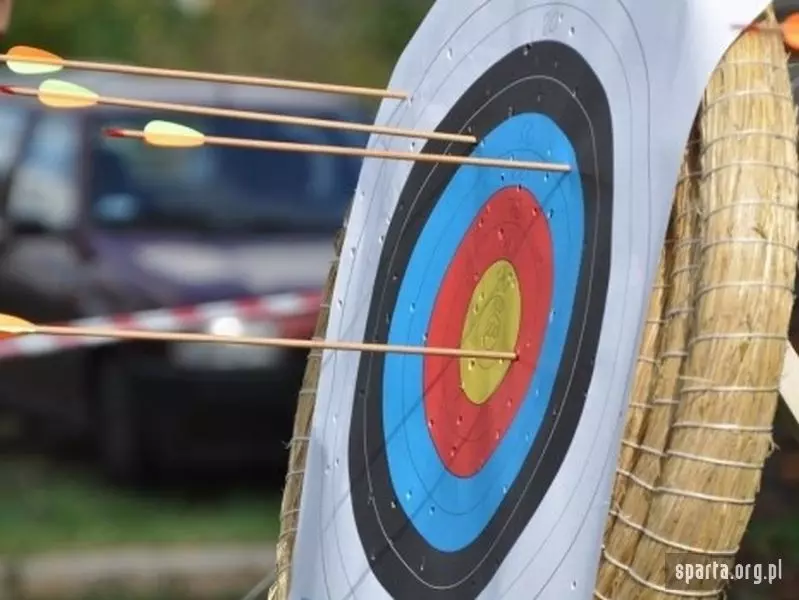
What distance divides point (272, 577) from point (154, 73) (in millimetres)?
833

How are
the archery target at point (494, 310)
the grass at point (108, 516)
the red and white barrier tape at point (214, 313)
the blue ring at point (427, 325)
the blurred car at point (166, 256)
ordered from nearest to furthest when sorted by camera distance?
the archery target at point (494, 310), the blue ring at point (427, 325), the grass at point (108, 516), the red and white barrier tape at point (214, 313), the blurred car at point (166, 256)

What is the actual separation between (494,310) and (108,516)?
3.96m

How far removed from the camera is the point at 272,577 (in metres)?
2.21

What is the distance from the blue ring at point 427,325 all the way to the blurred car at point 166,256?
11.2ft

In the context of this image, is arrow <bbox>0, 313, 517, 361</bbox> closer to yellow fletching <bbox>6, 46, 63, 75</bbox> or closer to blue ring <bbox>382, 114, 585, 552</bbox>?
blue ring <bbox>382, 114, 585, 552</bbox>

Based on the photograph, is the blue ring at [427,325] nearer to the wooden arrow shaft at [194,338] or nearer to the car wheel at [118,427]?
the wooden arrow shaft at [194,338]

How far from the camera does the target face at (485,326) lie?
4.92 ft

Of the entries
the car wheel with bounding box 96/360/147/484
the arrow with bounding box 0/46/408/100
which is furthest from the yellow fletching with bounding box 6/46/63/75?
the car wheel with bounding box 96/360/147/484

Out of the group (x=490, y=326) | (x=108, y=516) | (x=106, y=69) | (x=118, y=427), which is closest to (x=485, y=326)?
(x=490, y=326)

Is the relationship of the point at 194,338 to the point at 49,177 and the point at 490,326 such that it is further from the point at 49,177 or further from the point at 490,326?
the point at 49,177

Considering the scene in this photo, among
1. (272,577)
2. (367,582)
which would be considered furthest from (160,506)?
(367,582)

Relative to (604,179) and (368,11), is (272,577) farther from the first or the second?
(368,11)

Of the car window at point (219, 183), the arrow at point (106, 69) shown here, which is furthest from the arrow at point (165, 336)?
the car window at point (219, 183)

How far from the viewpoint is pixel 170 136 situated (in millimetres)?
1614
